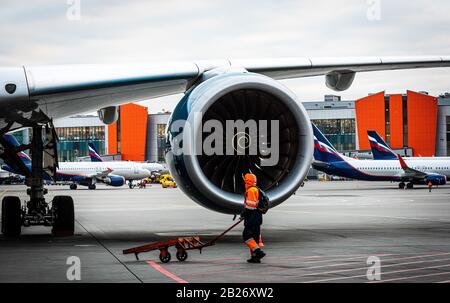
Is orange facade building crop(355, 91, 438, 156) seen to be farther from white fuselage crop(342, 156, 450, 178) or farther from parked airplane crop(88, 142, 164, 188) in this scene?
white fuselage crop(342, 156, 450, 178)

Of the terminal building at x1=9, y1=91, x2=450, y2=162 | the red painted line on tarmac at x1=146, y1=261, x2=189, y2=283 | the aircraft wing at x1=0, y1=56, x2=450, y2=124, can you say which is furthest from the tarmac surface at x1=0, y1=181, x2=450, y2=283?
the terminal building at x1=9, y1=91, x2=450, y2=162

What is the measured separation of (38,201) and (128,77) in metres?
4.49

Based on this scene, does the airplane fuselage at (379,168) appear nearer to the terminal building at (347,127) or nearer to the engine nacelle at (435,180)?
the engine nacelle at (435,180)

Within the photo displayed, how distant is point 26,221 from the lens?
647 inches

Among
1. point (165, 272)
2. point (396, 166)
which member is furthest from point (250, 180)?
point (396, 166)

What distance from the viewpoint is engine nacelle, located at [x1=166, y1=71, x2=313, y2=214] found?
41.7 ft

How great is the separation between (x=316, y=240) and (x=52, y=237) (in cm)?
571

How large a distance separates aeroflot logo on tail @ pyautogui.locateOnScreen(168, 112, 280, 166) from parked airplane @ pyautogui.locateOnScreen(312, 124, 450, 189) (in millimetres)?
53292

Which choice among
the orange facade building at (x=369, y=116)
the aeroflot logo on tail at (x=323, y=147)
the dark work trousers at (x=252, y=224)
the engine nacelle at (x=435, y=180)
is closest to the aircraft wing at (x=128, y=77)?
the dark work trousers at (x=252, y=224)

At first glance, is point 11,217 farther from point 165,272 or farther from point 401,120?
point 401,120

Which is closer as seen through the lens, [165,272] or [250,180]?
[165,272]

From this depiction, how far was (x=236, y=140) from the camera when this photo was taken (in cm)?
1356

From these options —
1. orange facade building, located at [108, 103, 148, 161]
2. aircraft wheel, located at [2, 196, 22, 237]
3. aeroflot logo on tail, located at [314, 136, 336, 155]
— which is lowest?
aircraft wheel, located at [2, 196, 22, 237]
